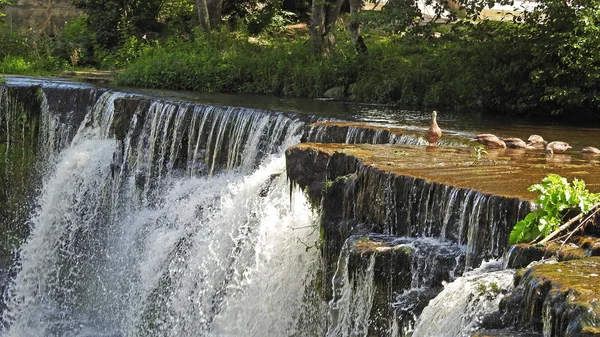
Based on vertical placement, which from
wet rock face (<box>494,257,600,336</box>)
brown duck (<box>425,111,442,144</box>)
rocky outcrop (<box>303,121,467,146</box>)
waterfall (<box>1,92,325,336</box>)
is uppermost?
brown duck (<box>425,111,442,144</box>)

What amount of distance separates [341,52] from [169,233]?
9.46 meters

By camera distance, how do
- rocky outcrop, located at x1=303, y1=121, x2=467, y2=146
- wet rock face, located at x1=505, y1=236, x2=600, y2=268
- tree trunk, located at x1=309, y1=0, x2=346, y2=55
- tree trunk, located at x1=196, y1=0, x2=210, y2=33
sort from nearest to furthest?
wet rock face, located at x1=505, y1=236, x2=600, y2=268
rocky outcrop, located at x1=303, y1=121, x2=467, y2=146
tree trunk, located at x1=309, y1=0, x2=346, y2=55
tree trunk, located at x1=196, y1=0, x2=210, y2=33

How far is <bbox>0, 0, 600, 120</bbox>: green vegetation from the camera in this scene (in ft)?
53.2

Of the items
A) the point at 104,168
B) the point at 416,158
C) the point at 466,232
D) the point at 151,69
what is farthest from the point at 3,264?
the point at 466,232

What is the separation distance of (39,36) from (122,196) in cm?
1682

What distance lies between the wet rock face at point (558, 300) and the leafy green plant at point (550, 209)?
577 millimetres

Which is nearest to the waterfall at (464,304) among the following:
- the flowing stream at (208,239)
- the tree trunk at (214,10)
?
the flowing stream at (208,239)

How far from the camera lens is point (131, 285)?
45.6 feet

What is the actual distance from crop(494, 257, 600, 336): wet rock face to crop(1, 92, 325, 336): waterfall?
3.81m

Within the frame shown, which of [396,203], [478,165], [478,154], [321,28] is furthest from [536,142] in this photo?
[321,28]

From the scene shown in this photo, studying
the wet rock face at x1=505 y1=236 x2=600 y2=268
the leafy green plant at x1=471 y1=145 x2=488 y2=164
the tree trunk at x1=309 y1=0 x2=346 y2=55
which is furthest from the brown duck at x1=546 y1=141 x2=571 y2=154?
the tree trunk at x1=309 y1=0 x2=346 y2=55

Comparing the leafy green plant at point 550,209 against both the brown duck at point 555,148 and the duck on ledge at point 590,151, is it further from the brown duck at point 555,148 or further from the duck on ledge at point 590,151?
the duck on ledge at point 590,151

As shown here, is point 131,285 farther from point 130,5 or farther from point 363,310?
point 130,5

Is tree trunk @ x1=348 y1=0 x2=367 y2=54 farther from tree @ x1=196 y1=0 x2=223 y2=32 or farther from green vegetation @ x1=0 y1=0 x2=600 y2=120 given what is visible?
tree @ x1=196 y1=0 x2=223 y2=32
